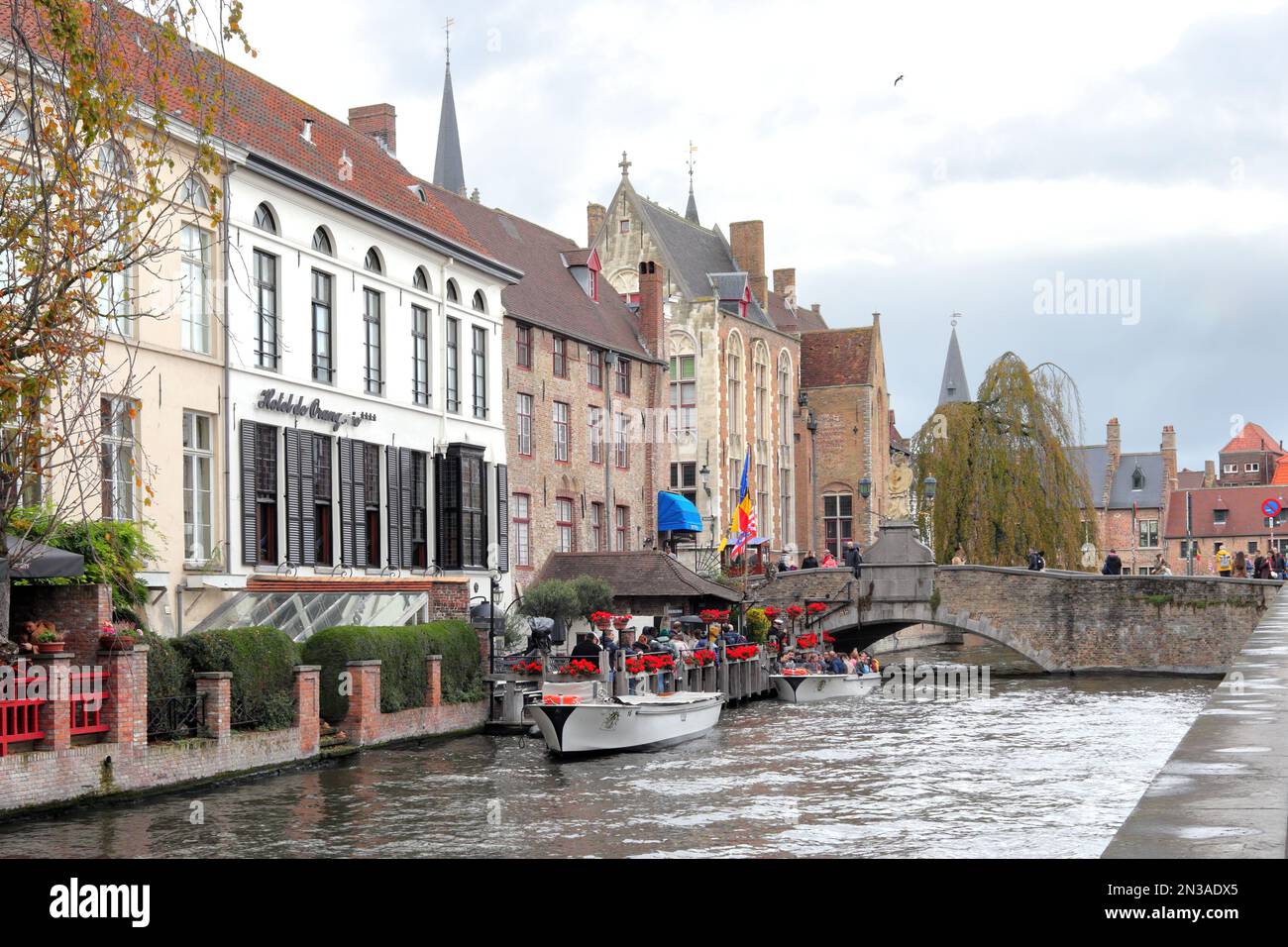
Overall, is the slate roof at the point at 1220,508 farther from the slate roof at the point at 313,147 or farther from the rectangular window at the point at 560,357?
the slate roof at the point at 313,147

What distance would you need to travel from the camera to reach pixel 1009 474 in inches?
1719

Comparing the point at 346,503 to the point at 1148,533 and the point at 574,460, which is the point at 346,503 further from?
the point at 1148,533

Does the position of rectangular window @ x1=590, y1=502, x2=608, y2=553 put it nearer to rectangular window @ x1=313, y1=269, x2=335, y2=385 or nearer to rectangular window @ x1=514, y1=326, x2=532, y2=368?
rectangular window @ x1=514, y1=326, x2=532, y2=368

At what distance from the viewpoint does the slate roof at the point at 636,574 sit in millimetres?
35438

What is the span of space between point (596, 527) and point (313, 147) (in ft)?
52.3

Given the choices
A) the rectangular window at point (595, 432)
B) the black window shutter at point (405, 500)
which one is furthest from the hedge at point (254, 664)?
the rectangular window at point (595, 432)

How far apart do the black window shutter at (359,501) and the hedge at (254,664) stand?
520 cm

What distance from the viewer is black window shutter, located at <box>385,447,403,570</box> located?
90.8 ft

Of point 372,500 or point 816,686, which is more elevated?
point 372,500

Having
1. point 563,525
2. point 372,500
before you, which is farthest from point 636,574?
point 372,500

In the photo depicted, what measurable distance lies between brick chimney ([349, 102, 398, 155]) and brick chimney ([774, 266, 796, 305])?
2828cm
